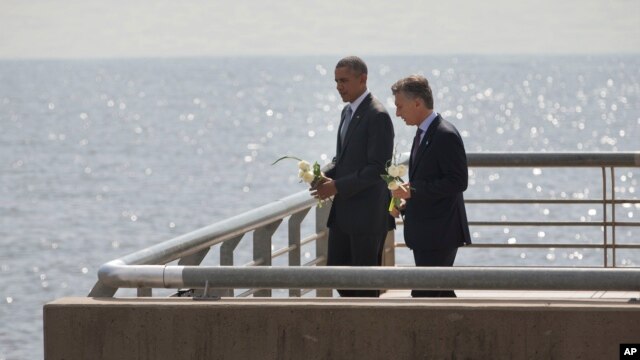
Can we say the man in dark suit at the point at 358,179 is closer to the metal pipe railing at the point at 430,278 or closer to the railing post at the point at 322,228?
the railing post at the point at 322,228

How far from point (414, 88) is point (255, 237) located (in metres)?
1.22

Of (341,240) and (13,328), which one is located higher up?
(341,240)

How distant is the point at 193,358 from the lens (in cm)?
759

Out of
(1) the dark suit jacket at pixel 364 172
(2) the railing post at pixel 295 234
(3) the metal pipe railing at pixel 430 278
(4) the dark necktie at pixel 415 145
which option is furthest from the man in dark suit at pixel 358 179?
(3) the metal pipe railing at pixel 430 278

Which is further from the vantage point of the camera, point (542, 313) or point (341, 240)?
point (341, 240)

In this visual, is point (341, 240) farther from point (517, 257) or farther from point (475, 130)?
point (475, 130)

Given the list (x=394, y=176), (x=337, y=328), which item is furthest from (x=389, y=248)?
(x=337, y=328)

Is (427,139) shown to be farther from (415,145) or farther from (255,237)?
(255,237)

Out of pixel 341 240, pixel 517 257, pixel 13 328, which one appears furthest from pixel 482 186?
pixel 341 240

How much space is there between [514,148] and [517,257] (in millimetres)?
43025

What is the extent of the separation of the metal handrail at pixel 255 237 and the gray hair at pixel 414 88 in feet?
3.21

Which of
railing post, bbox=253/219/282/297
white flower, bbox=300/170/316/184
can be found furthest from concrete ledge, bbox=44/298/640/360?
white flower, bbox=300/170/316/184

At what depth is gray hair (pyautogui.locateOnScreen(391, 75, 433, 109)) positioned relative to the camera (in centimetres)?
845

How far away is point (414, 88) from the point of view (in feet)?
27.8
